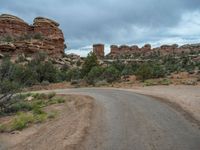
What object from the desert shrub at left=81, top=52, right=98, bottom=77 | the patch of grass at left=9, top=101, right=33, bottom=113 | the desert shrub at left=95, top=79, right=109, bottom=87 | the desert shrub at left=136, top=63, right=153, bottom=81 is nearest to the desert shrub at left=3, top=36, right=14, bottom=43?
the desert shrub at left=81, top=52, right=98, bottom=77

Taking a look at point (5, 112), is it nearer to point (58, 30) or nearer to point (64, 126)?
point (64, 126)

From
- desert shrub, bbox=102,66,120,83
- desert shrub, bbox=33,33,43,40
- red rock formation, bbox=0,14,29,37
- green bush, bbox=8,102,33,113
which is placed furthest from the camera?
red rock formation, bbox=0,14,29,37

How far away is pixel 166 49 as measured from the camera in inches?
6457

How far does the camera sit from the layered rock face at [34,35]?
8162cm

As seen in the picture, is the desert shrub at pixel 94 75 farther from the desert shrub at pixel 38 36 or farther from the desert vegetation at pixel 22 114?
the desert shrub at pixel 38 36

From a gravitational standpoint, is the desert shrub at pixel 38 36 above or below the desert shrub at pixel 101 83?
above

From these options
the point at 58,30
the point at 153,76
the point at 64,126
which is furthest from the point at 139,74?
the point at 58,30

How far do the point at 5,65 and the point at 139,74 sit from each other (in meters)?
27.6

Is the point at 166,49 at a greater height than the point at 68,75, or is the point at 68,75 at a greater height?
the point at 166,49

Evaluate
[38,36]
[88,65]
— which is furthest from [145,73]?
[38,36]

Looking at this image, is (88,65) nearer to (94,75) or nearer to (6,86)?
(94,75)

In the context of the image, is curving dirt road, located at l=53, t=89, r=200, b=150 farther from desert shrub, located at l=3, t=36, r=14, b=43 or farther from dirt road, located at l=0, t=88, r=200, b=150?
desert shrub, located at l=3, t=36, r=14, b=43

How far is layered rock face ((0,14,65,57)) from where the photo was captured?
Result: 268 ft

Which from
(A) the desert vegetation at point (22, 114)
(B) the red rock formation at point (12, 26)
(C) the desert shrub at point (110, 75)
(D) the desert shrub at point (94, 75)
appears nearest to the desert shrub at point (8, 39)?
(B) the red rock formation at point (12, 26)
